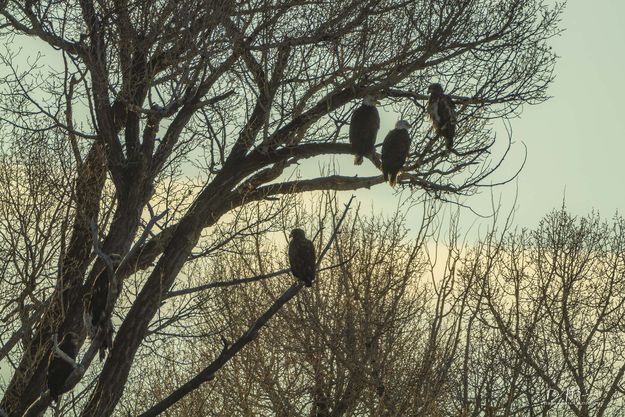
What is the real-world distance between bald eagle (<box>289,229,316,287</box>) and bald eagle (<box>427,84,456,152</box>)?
255cm

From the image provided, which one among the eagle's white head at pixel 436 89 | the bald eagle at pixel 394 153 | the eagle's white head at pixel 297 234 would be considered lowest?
the eagle's white head at pixel 297 234

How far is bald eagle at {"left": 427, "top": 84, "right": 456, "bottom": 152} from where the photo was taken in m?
13.4

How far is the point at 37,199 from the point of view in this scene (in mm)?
12695

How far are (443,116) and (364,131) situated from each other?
136 cm

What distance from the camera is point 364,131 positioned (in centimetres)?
1276

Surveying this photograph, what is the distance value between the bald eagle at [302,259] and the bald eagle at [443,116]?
2549mm

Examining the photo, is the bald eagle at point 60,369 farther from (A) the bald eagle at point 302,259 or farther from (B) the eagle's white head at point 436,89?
(B) the eagle's white head at point 436,89

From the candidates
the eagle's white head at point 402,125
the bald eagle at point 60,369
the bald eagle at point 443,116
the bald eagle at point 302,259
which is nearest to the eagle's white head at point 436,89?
the bald eagle at point 443,116

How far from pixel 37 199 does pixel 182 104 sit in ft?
7.43

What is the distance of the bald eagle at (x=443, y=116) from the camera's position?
1344cm

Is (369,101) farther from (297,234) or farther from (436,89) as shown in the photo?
(297,234)

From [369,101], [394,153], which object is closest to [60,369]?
[394,153]

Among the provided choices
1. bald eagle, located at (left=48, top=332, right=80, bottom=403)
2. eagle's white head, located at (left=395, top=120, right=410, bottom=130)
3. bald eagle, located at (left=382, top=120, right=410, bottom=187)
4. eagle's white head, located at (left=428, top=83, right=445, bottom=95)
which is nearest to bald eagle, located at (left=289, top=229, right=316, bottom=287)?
bald eagle, located at (left=382, top=120, right=410, bottom=187)

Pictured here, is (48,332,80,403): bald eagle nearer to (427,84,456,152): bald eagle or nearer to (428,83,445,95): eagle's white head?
(427,84,456,152): bald eagle
